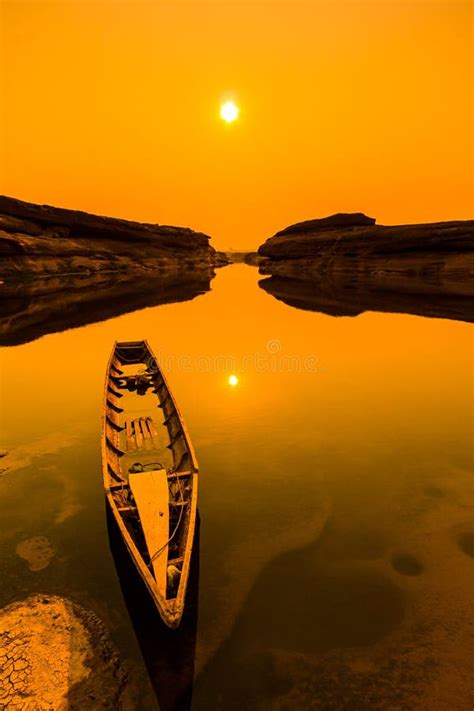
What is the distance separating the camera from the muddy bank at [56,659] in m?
4.61

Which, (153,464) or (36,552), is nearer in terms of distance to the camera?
(36,552)

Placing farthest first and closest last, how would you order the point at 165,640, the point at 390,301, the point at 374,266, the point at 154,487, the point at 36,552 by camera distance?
the point at 374,266 → the point at 390,301 → the point at 154,487 → the point at 36,552 → the point at 165,640

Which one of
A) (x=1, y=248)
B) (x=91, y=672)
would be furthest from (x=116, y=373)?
(x=1, y=248)

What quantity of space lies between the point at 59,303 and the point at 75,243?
111ft

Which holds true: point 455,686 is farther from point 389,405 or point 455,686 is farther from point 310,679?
point 389,405

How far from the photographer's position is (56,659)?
199 inches

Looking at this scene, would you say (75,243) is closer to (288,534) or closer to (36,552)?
(36,552)

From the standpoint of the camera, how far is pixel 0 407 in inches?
535

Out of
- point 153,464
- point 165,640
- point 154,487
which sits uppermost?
point 154,487

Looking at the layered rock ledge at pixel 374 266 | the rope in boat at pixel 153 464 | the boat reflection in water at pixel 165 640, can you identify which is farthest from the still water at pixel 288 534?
the layered rock ledge at pixel 374 266

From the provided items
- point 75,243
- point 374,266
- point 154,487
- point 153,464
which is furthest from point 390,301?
point 75,243

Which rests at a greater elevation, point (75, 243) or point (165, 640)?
point (75, 243)

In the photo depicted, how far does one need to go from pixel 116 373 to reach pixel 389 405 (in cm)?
1042

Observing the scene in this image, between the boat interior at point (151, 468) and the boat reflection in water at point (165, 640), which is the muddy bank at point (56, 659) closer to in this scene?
the boat reflection in water at point (165, 640)
